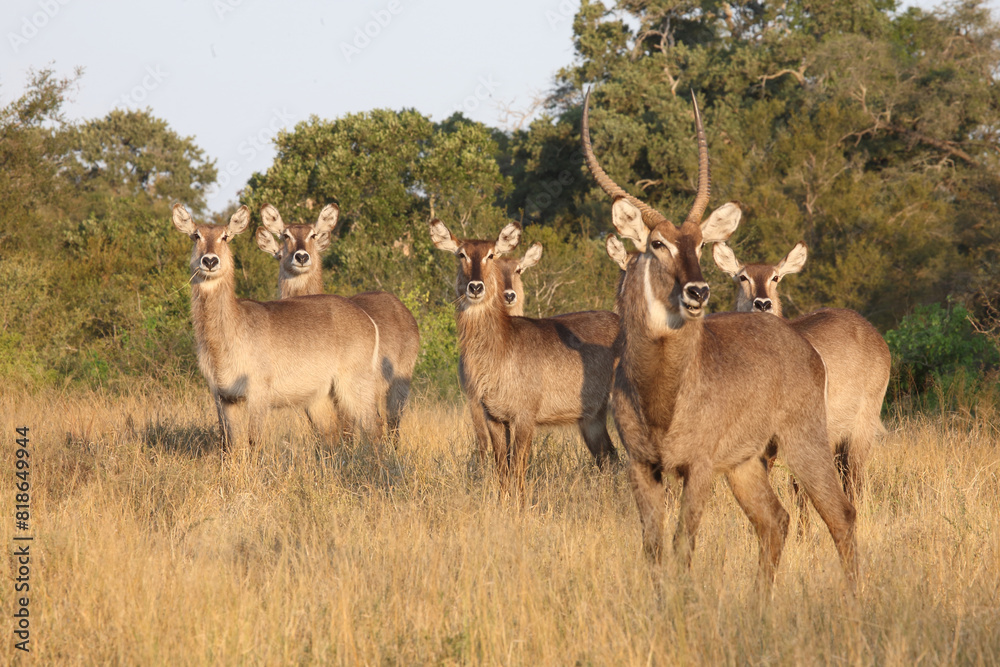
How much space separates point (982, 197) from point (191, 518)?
17281mm

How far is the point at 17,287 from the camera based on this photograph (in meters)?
11.7

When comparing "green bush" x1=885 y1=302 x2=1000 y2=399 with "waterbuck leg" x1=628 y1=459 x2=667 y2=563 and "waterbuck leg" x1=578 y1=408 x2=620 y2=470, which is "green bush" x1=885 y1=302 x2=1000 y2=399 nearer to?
"waterbuck leg" x1=578 y1=408 x2=620 y2=470

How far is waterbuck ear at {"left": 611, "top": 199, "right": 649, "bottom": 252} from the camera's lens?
13.5ft

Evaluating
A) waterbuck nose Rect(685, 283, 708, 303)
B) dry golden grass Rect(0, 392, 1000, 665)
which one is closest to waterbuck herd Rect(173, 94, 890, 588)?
waterbuck nose Rect(685, 283, 708, 303)

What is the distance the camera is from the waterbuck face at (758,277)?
688 cm

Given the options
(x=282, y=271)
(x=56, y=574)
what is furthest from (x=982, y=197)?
(x=56, y=574)

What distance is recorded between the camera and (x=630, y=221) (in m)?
4.17

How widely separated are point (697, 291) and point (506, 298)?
487cm

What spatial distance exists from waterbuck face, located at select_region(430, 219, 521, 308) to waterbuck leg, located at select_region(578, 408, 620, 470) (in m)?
1.11

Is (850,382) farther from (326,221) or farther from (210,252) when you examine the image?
(326,221)

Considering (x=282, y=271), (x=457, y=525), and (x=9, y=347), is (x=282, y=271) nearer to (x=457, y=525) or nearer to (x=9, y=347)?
(x=9, y=347)

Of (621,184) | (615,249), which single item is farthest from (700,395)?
(621,184)

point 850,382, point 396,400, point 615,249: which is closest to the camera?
point 850,382

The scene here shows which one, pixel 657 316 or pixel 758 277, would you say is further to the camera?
pixel 758 277
